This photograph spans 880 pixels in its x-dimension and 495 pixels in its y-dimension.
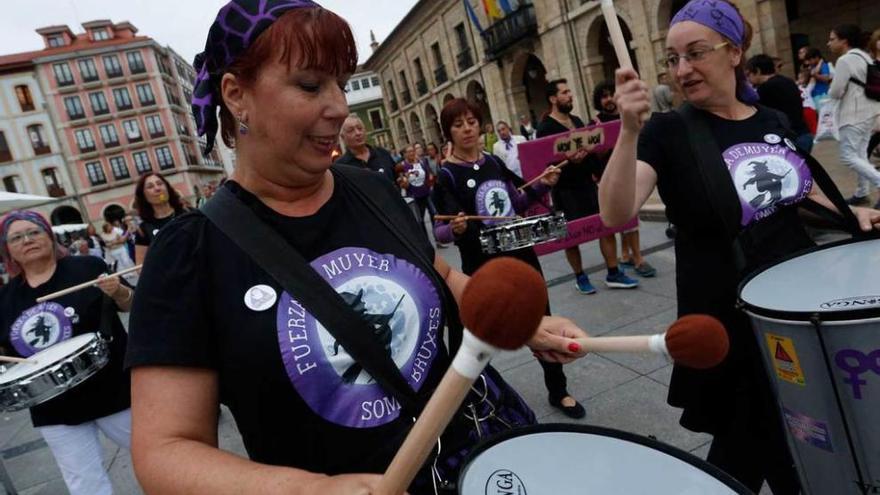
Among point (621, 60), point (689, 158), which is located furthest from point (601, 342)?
point (689, 158)

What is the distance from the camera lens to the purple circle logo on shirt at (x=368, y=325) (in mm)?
1147

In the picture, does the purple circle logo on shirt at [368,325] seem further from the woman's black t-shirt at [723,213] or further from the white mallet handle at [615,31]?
the woman's black t-shirt at [723,213]

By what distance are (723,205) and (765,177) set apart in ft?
0.70

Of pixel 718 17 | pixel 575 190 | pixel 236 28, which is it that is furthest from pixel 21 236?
pixel 575 190

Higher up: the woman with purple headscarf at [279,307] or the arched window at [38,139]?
the arched window at [38,139]

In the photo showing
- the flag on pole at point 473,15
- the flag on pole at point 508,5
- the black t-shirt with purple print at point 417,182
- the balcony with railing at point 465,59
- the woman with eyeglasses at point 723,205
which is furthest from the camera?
the balcony with railing at point 465,59

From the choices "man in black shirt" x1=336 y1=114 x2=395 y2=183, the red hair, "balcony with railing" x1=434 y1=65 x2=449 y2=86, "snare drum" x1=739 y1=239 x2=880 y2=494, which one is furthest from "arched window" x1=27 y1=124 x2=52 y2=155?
"snare drum" x1=739 y1=239 x2=880 y2=494

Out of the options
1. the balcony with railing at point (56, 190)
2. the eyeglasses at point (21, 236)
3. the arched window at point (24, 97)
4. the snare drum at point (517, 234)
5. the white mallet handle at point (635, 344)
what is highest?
the arched window at point (24, 97)

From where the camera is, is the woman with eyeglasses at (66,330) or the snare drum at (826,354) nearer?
the snare drum at (826,354)

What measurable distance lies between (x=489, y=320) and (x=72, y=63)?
→ 2299 inches

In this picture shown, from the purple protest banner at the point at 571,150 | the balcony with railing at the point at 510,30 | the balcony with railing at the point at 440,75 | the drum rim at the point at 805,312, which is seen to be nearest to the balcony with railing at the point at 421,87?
the balcony with railing at the point at 440,75

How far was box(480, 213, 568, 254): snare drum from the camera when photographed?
3.47 m

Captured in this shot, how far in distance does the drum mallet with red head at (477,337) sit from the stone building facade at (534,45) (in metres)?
14.8

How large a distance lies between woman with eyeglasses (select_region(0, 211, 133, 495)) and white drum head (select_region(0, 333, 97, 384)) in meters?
0.15
